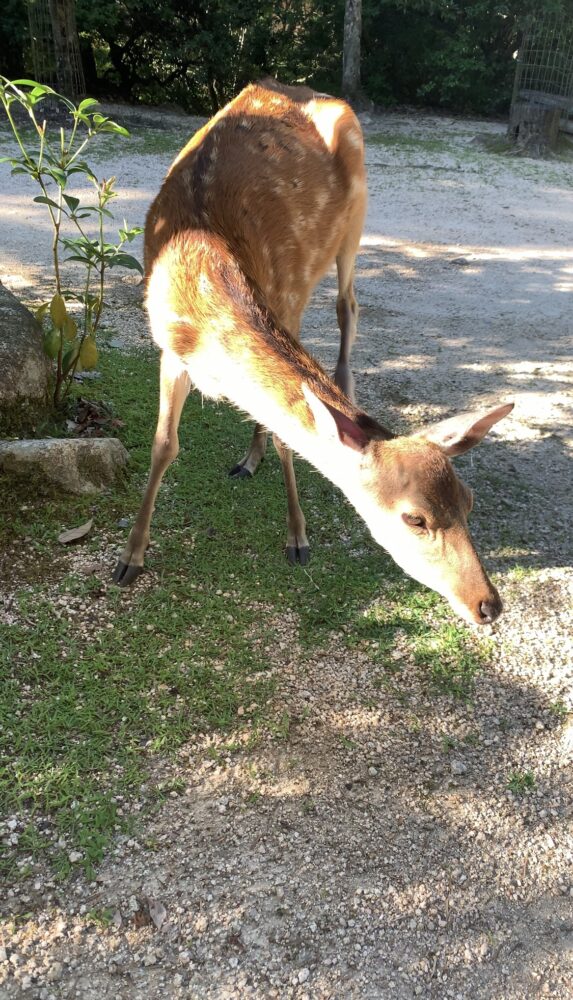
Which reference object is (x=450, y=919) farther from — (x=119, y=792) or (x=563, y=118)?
(x=563, y=118)

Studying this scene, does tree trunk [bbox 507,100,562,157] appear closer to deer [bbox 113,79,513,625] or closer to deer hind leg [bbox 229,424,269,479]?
deer [bbox 113,79,513,625]

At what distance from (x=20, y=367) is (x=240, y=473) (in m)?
1.13

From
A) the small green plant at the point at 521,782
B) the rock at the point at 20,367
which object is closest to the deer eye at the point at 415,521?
the small green plant at the point at 521,782

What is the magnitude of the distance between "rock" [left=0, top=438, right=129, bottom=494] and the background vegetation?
38.1ft

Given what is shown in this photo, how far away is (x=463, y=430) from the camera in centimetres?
218

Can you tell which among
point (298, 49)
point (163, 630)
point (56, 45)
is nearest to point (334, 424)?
point (163, 630)

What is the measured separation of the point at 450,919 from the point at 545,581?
1.65m

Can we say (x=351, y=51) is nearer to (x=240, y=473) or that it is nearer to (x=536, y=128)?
(x=536, y=128)

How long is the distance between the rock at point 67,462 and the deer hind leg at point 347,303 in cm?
154

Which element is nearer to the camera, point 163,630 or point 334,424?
point 334,424

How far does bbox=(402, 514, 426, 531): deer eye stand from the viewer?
2133 mm

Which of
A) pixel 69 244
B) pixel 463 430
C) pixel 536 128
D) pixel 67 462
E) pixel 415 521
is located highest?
pixel 69 244

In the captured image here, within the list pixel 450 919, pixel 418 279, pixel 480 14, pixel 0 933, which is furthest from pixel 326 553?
pixel 480 14

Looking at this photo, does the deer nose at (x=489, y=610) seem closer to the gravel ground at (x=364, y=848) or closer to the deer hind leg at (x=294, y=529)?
the gravel ground at (x=364, y=848)
